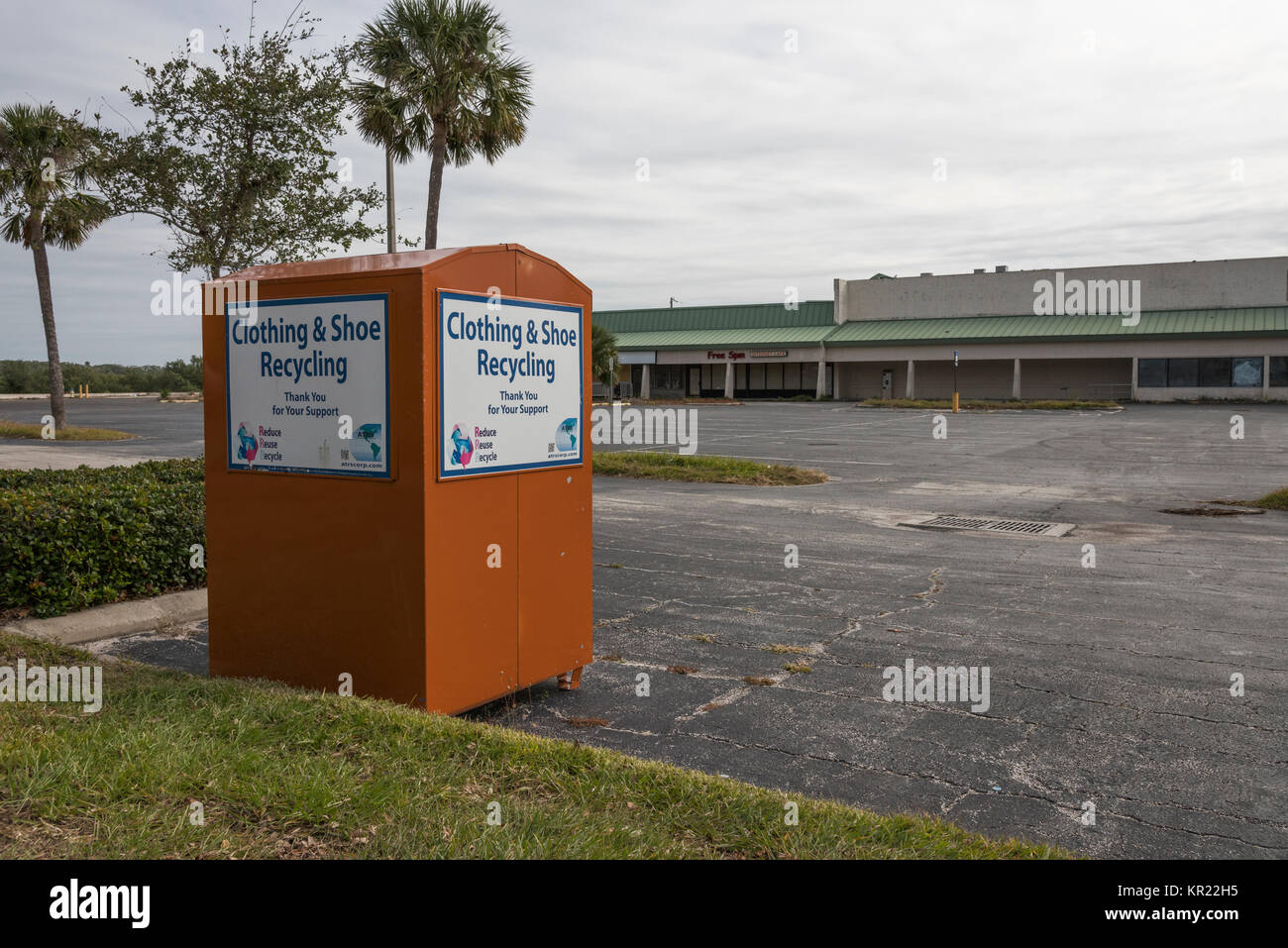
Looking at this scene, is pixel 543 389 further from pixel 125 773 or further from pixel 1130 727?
pixel 1130 727

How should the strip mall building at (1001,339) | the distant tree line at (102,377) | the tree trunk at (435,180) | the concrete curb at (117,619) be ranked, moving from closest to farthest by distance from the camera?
1. the concrete curb at (117,619)
2. the tree trunk at (435,180)
3. the strip mall building at (1001,339)
4. the distant tree line at (102,377)

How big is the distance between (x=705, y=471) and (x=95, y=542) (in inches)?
501

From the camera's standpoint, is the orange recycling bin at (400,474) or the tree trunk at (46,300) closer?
the orange recycling bin at (400,474)

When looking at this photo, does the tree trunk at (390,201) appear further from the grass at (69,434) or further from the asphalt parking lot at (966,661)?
the grass at (69,434)

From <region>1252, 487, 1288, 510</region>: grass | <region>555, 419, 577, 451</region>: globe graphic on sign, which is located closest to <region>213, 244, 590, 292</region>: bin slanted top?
<region>555, 419, 577, 451</region>: globe graphic on sign

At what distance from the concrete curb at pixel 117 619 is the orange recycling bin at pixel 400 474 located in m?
1.76

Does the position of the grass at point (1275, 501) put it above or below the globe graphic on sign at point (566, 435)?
below

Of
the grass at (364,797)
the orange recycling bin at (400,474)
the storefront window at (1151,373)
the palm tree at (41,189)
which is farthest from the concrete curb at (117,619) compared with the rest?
the storefront window at (1151,373)

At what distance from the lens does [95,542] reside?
7480 mm

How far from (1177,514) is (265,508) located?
12805mm

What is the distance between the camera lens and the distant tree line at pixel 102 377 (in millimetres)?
76250

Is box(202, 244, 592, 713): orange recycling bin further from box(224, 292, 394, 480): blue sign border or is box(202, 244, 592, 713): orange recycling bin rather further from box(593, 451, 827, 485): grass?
box(593, 451, 827, 485): grass
